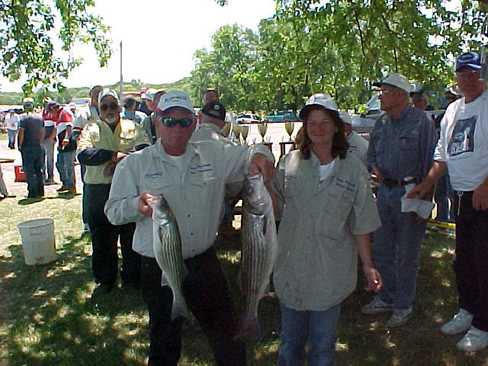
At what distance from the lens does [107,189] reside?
16.5 ft

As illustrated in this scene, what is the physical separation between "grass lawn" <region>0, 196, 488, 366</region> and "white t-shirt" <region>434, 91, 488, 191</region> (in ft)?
4.43

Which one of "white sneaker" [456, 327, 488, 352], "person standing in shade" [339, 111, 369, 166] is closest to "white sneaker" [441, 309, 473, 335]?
"white sneaker" [456, 327, 488, 352]

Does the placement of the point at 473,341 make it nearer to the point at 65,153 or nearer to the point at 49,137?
the point at 65,153

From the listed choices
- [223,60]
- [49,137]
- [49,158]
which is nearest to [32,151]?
[49,137]

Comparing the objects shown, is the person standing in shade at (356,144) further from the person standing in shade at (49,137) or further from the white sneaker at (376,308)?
the person standing in shade at (49,137)

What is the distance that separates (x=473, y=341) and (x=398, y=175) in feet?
4.76

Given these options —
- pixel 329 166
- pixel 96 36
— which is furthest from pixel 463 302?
pixel 96 36

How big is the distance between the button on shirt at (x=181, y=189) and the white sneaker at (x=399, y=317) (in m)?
2.23

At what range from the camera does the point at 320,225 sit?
2.67m

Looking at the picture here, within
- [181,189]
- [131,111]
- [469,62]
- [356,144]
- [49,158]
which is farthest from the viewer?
[49,158]

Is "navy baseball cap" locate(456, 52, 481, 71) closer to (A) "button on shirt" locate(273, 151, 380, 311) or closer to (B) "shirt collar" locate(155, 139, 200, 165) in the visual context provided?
(A) "button on shirt" locate(273, 151, 380, 311)

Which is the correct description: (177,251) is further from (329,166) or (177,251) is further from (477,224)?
(477,224)

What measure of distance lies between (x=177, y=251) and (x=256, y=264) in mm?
427

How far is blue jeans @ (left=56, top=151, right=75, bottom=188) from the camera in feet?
33.9
